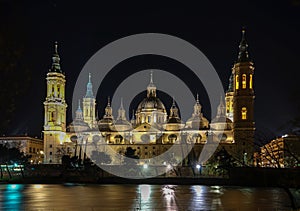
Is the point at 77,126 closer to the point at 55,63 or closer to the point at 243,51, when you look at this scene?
the point at 55,63

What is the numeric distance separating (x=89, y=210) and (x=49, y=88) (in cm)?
7507

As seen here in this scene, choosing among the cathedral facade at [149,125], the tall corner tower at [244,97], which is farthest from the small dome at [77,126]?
the tall corner tower at [244,97]

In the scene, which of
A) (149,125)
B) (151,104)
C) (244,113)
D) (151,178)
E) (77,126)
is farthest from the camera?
(151,104)

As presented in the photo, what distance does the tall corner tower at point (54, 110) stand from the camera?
321 feet

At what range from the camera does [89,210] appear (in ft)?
83.4

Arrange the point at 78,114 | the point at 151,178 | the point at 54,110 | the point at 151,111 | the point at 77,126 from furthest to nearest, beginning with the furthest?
the point at 78,114
the point at 151,111
the point at 77,126
the point at 54,110
the point at 151,178

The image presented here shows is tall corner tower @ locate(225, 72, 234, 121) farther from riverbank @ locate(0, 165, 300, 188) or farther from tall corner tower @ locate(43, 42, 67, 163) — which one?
riverbank @ locate(0, 165, 300, 188)

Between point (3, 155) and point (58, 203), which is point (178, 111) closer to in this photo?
point (3, 155)

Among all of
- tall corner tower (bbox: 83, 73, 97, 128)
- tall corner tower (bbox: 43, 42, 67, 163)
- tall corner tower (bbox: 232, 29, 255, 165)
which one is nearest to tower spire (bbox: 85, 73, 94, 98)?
tall corner tower (bbox: 83, 73, 97, 128)

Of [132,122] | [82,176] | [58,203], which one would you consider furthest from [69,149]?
[58,203]

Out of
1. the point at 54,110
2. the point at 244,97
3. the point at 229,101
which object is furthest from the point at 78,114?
the point at 244,97

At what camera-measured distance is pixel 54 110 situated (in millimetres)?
97750

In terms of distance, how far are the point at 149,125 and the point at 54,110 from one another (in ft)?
66.6

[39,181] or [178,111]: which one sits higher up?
[178,111]
